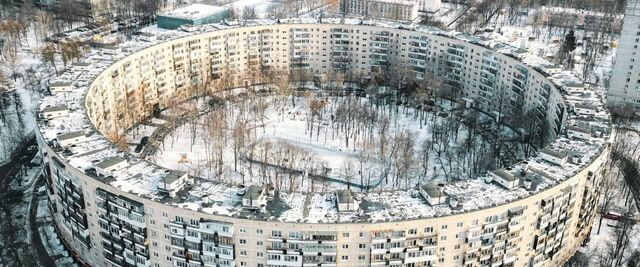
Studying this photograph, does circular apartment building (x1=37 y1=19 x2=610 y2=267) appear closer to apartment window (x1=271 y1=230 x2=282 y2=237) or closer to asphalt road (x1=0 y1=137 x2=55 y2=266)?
apartment window (x1=271 y1=230 x2=282 y2=237)

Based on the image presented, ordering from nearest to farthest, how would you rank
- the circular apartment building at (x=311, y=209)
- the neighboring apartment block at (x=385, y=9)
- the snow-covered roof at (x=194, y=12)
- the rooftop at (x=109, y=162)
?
the circular apartment building at (x=311, y=209), the rooftop at (x=109, y=162), the snow-covered roof at (x=194, y=12), the neighboring apartment block at (x=385, y=9)

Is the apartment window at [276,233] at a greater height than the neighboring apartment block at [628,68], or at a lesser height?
lesser

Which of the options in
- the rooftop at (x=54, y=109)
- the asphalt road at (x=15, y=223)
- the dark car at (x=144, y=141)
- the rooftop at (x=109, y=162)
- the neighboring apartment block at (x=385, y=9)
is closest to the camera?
the rooftop at (x=109, y=162)

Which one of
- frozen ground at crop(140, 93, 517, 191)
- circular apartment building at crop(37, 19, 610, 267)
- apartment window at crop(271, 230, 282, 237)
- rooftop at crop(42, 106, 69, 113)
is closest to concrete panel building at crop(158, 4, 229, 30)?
frozen ground at crop(140, 93, 517, 191)

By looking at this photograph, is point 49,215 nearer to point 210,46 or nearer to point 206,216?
point 206,216

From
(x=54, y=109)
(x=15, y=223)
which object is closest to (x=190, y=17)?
(x=54, y=109)

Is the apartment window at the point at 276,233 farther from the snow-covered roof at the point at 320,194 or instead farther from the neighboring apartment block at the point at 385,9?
the neighboring apartment block at the point at 385,9

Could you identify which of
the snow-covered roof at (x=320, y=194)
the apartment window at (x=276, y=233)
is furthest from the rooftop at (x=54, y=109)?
the apartment window at (x=276, y=233)
